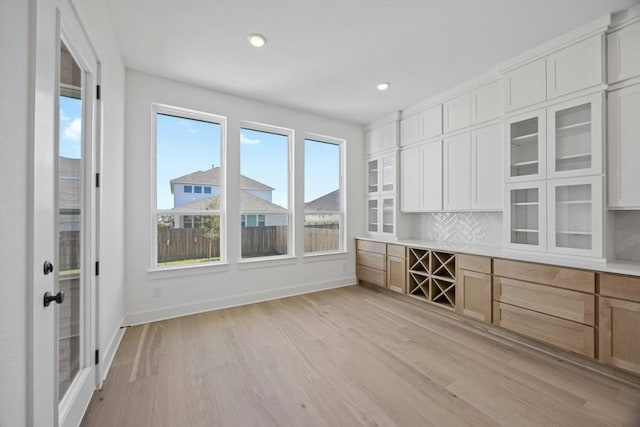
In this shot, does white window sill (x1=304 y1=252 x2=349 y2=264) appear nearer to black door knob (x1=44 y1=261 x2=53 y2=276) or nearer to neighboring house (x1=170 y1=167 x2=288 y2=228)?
neighboring house (x1=170 y1=167 x2=288 y2=228)

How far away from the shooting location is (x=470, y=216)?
3.70m

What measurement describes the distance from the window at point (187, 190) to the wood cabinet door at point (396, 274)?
8.20 feet

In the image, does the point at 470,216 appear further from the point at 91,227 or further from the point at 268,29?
the point at 91,227

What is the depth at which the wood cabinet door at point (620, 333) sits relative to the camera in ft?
6.43

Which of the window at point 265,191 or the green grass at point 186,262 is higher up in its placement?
the window at point 265,191

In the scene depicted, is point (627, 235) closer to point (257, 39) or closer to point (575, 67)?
point (575, 67)

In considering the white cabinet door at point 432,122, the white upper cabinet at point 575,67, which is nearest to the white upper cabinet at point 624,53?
the white upper cabinet at point 575,67

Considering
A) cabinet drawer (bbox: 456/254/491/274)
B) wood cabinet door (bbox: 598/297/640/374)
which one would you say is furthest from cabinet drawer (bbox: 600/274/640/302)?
cabinet drawer (bbox: 456/254/491/274)

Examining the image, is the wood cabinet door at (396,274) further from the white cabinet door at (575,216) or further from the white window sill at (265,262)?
the white cabinet door at (575,216)

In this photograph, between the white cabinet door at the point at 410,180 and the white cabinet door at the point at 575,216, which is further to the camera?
the white cabinet door at the point at 410,180

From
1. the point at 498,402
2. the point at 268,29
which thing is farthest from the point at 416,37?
the point at 498,402

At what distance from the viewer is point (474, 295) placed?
297 centimetres

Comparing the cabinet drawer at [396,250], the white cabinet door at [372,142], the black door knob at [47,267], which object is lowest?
the cabinet drawer at [396,250]

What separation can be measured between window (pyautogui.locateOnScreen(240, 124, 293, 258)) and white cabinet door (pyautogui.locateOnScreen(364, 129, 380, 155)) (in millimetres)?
1521
